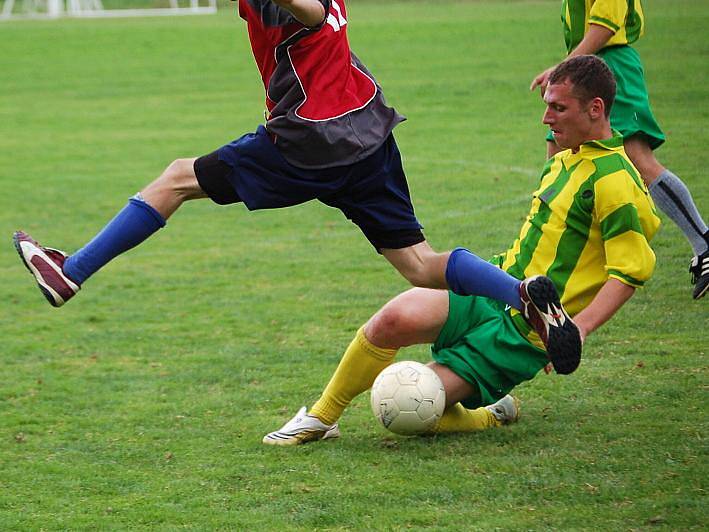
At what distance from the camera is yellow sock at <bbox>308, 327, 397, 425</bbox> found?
5.63m

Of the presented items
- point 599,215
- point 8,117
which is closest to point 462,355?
point 599,215

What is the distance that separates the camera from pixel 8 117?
774 inches

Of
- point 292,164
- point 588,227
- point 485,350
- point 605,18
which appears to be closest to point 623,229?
point 588,227

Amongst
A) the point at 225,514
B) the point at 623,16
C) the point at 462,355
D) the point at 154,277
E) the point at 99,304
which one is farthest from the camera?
the point at 154,277

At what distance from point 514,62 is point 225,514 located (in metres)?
18.8

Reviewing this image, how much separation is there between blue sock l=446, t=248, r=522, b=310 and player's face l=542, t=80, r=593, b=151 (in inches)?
26.6

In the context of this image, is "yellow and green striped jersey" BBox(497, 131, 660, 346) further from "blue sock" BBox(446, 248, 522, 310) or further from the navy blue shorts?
the navy blue shorts

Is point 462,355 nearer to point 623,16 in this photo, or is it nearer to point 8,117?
point 623,16

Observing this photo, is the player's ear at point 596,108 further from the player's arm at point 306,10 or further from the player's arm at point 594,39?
the player's arm at point 594,39

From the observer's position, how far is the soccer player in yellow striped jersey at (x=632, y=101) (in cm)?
688

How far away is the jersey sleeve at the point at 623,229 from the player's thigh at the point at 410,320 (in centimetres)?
83

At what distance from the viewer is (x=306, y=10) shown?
474 cm

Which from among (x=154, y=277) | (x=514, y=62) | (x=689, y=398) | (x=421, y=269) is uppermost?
(x=421, y=269)

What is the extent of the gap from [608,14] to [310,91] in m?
2.53
